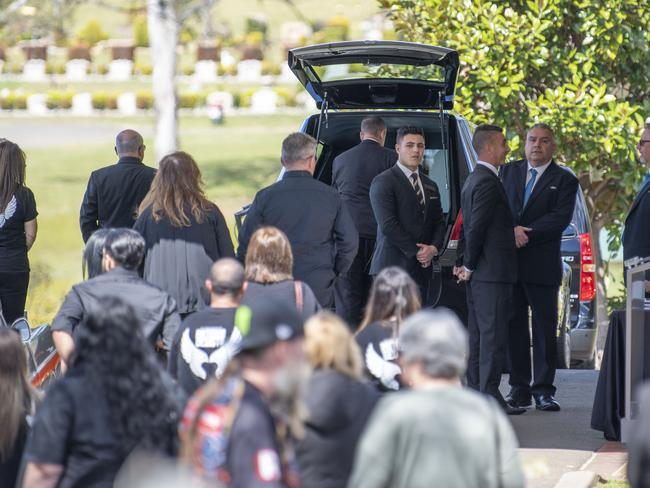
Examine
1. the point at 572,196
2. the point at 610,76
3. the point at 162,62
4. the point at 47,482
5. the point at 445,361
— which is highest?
the point at 162,62

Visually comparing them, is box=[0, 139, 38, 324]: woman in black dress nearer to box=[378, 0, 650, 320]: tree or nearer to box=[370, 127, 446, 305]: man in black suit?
box=[370, 127, 446, 305]: man in black suit

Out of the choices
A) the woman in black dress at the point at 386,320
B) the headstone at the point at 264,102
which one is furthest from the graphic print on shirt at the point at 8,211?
the headstone at the point at 264,102

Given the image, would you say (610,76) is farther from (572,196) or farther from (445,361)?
(445,361)

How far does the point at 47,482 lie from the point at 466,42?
10.3 m

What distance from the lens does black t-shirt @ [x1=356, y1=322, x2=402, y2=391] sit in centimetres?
585

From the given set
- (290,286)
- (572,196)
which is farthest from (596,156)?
(290,286)

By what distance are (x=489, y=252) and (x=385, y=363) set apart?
9.51 feet

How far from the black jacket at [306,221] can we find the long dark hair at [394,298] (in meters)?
2.12

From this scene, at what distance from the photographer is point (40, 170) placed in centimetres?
4850

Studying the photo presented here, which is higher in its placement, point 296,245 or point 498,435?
point 296,245

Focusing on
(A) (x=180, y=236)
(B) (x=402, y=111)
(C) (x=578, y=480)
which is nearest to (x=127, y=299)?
(A) (x=180, y=236)

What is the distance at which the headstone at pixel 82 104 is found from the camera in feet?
211

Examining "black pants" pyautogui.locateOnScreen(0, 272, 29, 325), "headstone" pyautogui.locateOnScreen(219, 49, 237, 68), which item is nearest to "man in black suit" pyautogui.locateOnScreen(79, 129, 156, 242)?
"black pants" pyautogui.locateOnScreen(0, 272, 29, 325)

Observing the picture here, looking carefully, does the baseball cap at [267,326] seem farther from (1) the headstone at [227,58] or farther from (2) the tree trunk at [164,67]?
(1) the headstone at [227,58]
